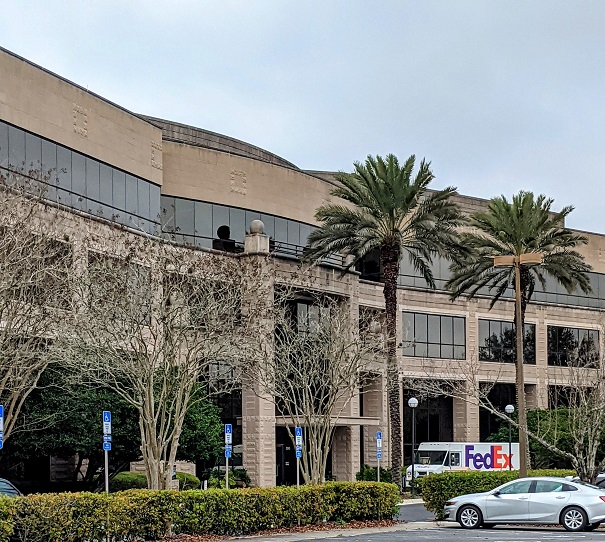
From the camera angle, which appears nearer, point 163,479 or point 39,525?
point 39,525

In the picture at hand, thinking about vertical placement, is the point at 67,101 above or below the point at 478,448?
above

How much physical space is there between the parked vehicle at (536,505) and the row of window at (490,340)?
101ft

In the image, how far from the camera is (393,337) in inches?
1721

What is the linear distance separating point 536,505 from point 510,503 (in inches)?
27.0

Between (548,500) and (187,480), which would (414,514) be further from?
(187,480)

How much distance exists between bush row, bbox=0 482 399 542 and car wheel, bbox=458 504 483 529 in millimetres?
1965

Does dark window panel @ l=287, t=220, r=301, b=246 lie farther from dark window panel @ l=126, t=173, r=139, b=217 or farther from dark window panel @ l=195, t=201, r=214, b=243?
dark window panel @ l=126, t=173, r=139, b=217

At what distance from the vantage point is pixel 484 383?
66250 mm

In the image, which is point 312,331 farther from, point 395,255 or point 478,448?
point 478,448

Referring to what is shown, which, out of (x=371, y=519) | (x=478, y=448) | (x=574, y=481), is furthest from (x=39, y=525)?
(x=478, y=448)

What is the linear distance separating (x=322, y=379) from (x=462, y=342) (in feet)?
94.3

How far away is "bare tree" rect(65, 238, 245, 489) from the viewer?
88.3 feet

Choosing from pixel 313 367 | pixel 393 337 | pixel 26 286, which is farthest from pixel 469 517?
pixel 393 337

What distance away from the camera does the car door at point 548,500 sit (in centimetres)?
2817
